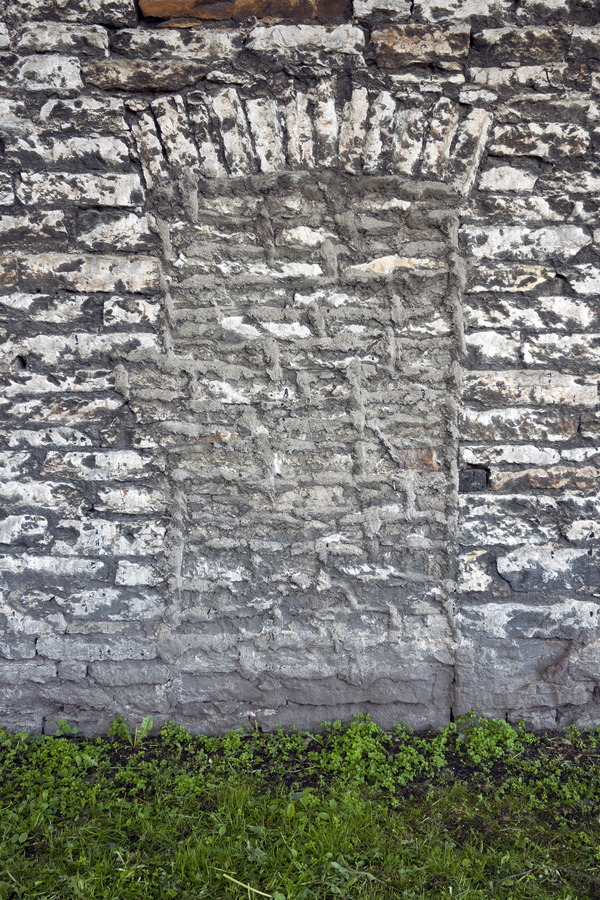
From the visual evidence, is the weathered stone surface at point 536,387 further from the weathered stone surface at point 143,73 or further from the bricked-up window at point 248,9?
the weathered stone surface at point 143,73

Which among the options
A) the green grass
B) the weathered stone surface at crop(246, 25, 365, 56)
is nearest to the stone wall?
the weathered stone surface at crop(246, 25, 365, 56)

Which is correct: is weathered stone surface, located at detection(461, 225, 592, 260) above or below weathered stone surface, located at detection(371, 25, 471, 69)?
below

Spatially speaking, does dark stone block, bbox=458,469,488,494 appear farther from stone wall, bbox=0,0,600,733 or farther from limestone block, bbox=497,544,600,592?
limestone block, bbox=497,544,600,592

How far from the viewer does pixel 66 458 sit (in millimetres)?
2588

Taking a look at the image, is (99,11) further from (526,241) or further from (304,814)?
(304,814)

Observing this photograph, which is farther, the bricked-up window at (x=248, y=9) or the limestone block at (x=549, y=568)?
the limestone block at (x=549, y=568)

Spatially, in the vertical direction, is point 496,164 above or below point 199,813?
above

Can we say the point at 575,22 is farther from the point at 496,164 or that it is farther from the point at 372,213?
the point at 372,213

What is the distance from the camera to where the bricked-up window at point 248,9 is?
2.27 meters

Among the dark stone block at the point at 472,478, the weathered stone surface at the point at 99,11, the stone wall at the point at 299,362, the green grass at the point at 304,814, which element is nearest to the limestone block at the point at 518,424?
the stone wall at the point at 299,362

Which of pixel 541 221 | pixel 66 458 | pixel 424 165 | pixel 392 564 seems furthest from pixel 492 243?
pixel 66 458

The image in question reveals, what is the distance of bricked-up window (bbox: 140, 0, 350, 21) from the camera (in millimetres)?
2273

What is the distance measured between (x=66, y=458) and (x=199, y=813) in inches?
57.4

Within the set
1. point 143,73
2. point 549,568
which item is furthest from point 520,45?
point 549,568
